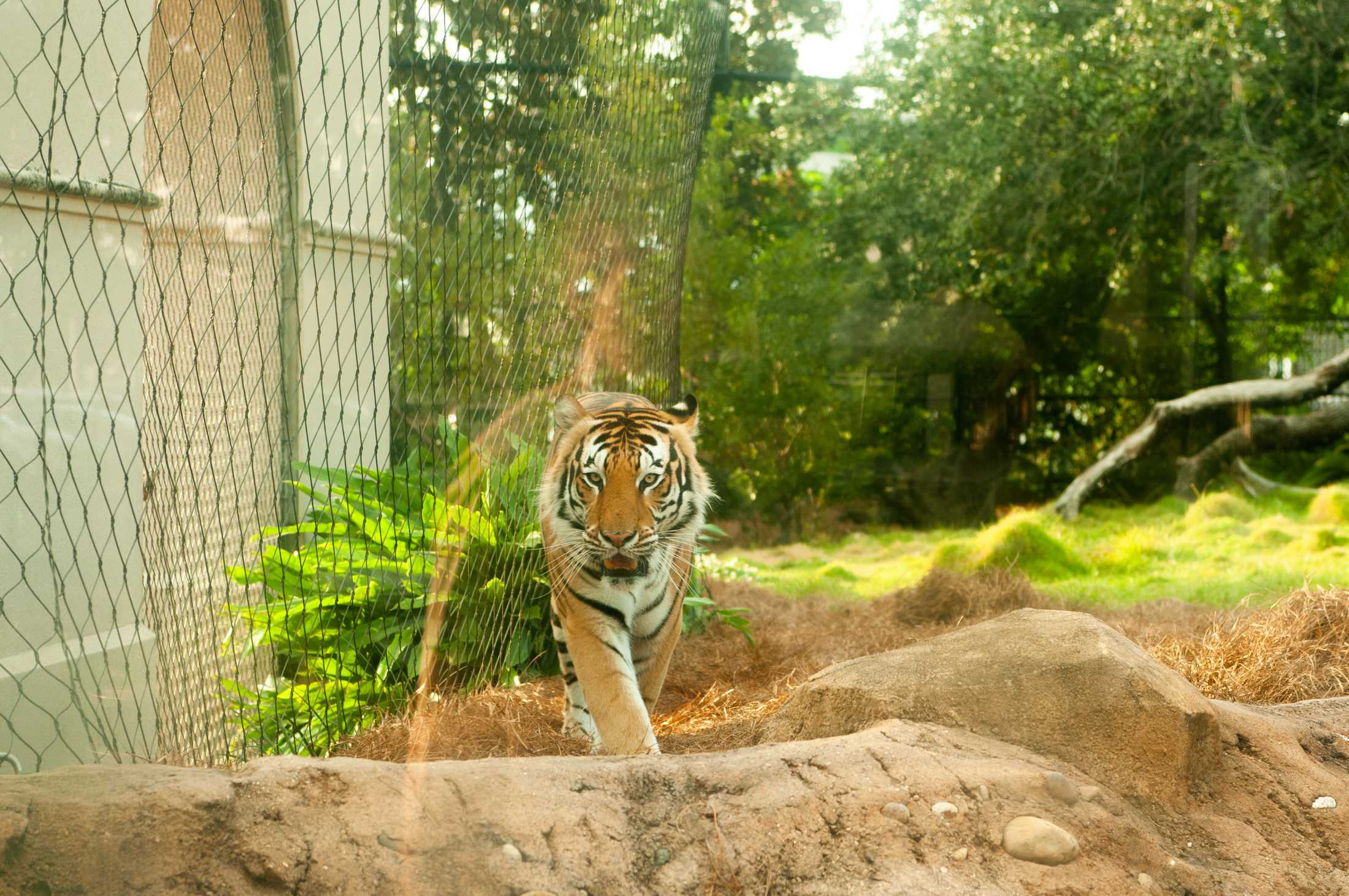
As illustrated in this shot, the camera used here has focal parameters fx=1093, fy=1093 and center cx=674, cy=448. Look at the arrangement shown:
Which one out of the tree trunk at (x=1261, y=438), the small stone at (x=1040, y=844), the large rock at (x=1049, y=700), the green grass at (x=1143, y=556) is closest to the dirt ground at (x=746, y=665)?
the green grass at (x=1143, y=556)

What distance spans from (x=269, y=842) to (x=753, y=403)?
997 cm

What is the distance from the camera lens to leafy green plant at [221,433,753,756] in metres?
4.32

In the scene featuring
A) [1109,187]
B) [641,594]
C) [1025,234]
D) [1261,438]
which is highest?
[1109,187]

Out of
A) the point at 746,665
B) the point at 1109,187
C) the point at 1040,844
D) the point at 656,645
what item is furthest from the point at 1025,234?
the point at 1040,844

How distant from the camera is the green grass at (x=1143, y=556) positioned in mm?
7273

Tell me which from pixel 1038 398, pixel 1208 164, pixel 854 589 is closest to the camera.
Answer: pixel 854 589

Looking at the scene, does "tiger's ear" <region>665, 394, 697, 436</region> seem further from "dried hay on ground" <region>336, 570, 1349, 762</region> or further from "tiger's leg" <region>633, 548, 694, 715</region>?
"dried hay on ground" <region>336, 570, 1349, 762</region>

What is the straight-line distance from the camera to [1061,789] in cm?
240

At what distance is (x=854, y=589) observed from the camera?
8672 mm

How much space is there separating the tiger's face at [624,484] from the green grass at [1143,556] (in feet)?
12.4

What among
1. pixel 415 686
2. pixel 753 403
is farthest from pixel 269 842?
pixel 753 403

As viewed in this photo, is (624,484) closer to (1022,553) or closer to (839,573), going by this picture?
(1022,553)

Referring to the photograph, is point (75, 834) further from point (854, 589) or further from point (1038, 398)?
point (1038, 398)

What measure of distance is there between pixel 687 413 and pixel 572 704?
1.25m
